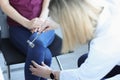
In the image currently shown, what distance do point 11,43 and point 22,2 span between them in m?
0.32

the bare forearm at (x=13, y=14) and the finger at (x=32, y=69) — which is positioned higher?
the bare forearm at (x=13, y=14)

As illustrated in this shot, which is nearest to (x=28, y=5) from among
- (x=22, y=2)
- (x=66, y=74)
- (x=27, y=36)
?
(x=22, y=2)

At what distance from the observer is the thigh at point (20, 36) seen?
70.6 inches

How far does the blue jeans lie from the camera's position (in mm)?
1662

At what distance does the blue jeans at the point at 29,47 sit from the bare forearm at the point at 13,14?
3.0 inches

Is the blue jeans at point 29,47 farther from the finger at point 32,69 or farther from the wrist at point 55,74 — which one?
the wrist at point 55,74

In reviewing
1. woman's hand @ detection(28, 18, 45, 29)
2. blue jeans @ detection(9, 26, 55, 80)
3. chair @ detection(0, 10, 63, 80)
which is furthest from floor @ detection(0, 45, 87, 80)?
woman's hand @ detection(28, 18, 45, 29)

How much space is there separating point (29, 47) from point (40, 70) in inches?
7.6

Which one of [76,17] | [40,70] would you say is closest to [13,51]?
[40,70]

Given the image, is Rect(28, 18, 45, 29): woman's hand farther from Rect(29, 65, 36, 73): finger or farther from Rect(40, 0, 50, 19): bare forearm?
Rect(29, 65, 36, 73): finger

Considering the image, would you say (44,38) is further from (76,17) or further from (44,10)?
(76,17)

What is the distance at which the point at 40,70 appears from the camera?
1559 mm

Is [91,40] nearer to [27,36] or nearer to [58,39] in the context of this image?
[27,36]

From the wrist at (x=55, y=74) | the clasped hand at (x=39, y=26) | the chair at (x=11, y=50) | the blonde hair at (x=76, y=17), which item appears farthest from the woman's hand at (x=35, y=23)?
the blonde hair at (x=76, y=17)
